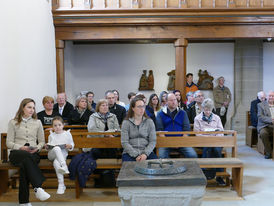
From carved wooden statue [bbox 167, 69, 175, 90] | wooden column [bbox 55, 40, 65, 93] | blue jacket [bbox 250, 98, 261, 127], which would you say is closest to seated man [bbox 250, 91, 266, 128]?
blue jacket [bbox 250, 98, 261, 127]

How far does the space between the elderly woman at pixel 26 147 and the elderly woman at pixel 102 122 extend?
30.3 inches

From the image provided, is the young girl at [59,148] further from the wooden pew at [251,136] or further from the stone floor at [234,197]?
the wooden pew at [251,136]

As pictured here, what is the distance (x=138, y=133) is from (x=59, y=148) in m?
1.01

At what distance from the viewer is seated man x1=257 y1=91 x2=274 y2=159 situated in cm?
702

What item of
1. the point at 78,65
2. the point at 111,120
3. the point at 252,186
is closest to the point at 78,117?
the point at 111,120

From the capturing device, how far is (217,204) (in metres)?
4.30

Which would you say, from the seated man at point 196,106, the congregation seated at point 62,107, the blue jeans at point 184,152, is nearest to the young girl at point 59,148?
the blue jeans at point 184,152

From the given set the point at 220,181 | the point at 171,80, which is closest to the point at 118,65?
the point at 171,80

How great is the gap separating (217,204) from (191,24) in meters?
4.85

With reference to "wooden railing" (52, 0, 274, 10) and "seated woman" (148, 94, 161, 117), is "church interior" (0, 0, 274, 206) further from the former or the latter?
"seated woman" (148, 94, 161, 117)

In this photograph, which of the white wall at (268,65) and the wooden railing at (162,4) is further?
the white wall at (268,65)

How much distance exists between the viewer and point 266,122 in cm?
709

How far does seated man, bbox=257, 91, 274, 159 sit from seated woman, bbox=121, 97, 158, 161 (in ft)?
11.0

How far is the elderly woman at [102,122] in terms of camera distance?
511cm
